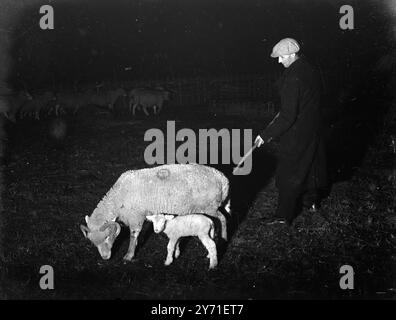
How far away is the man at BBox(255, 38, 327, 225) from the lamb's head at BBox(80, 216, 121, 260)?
2361 mm

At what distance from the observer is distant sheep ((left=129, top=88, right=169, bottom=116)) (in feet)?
58.6

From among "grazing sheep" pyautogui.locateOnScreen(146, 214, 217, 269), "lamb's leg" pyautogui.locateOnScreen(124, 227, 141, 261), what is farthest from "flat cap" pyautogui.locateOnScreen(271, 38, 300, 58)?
"lamb's leg" pyautogui.locateOnScreen(124, 227, 141, 261)

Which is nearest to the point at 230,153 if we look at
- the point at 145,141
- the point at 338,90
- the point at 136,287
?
the point at 145,141

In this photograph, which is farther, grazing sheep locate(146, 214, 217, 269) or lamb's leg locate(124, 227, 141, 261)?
lamb's leg locate(124, 227, 141, 261)

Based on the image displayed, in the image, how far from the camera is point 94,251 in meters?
6.06

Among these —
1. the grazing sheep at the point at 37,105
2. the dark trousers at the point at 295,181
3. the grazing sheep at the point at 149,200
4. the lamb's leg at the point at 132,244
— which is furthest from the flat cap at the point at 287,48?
the grazing sheep at the point at 37,105

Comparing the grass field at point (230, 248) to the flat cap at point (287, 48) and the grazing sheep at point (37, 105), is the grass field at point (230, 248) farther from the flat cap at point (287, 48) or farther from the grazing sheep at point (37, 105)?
the grazing sheep at point (37, 105)

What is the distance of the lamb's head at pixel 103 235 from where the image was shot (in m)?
5.61

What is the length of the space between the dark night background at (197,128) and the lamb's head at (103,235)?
0.71 ft

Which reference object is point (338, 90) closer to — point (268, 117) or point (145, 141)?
point (268, 117)

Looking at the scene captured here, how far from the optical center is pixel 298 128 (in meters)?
6.12

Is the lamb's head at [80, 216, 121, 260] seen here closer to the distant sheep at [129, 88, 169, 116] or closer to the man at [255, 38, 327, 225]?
the man at [255, 38, 327, 225]

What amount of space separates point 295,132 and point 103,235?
9.84ft

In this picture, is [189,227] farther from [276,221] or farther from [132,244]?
[276,221]
